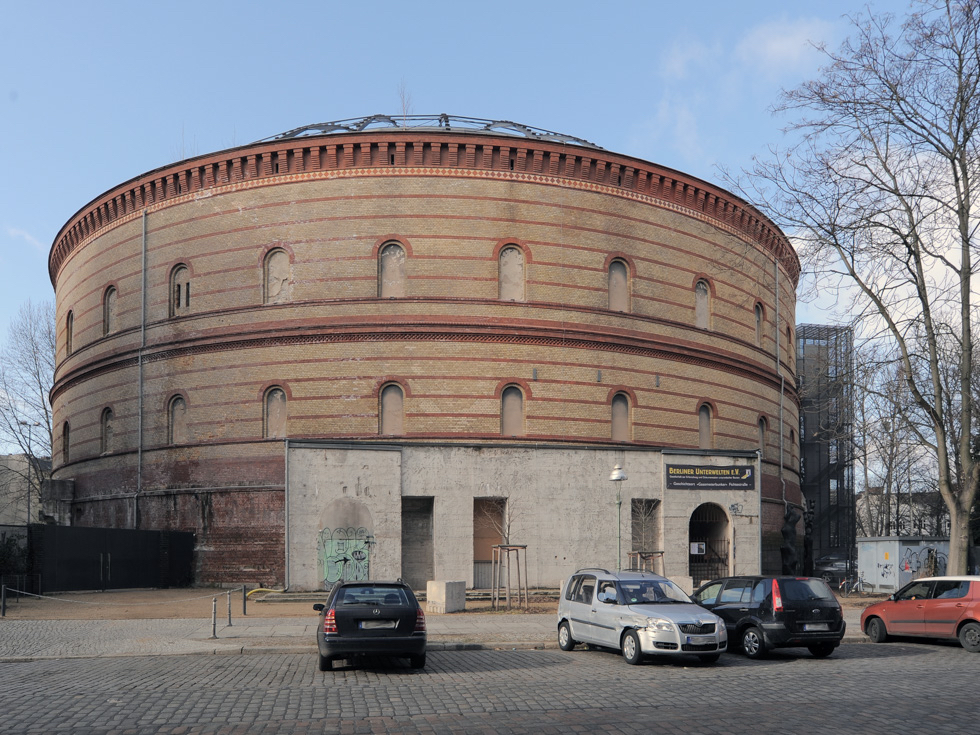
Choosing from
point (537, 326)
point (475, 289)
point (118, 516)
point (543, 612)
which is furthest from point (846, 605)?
point (118, 516)

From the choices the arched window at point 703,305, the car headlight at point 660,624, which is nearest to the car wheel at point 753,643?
the car headlight at point 660,624

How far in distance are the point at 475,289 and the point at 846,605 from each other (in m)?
15.0

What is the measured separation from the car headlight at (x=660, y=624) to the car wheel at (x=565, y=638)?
8.18 ft

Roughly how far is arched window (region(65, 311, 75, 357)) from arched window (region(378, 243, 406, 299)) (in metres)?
17.0

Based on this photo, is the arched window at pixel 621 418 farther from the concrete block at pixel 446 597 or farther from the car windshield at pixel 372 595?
the car windshield at pixel 372 595

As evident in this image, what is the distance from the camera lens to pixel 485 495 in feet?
98.4

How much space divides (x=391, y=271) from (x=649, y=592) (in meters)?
17.9

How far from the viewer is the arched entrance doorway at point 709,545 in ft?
108

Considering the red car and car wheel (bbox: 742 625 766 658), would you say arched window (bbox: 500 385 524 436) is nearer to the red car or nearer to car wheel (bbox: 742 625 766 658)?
the red car

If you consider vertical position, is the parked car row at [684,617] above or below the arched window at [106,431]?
below

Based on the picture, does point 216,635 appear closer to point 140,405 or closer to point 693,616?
point 693,616

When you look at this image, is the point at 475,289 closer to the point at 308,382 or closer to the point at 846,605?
the point at 308,382

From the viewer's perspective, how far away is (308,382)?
31.3 m

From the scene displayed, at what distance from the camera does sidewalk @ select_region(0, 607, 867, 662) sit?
16781 millimetres
